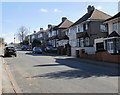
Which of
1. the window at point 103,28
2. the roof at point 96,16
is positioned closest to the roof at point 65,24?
the roof at point 96,16

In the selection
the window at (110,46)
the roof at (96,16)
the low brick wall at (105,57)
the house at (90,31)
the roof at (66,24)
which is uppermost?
the roof at (66,24)

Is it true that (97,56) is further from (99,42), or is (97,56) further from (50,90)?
(50,90)

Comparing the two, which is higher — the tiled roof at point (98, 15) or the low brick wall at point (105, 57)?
the tiled roof at point (98, 15)

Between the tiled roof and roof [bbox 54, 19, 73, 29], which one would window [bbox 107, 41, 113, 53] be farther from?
roof [bbox 54, 19, 73, 29]

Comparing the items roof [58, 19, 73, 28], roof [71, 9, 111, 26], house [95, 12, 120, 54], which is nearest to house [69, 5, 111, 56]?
roof [71, 9, 111, 26]

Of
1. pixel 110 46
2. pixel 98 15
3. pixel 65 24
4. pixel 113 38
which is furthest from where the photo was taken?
pixel 65 24

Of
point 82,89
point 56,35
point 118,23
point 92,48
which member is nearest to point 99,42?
point 92,48

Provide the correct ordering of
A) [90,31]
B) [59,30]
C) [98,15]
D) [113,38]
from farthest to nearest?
[59,30] < [98,15] < [90,31] < [113,38]

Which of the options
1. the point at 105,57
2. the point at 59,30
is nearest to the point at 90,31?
the point at 105,57

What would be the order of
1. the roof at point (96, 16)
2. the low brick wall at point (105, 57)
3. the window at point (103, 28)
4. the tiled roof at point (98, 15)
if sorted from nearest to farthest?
1. the low brick wall at point (105, 57)
2. the roof at point (96, 16)
3. the tiled roof at point (98, 15)
4. the window at point (103, 28)

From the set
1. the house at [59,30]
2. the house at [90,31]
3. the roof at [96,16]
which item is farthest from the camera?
the house at [59,30]

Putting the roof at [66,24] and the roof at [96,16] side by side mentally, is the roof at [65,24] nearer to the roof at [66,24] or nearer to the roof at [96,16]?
the roof at [66,24]

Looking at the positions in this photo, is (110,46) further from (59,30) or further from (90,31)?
(59,30)

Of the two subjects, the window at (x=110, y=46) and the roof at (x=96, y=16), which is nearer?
the window at (x=110, y=46)
